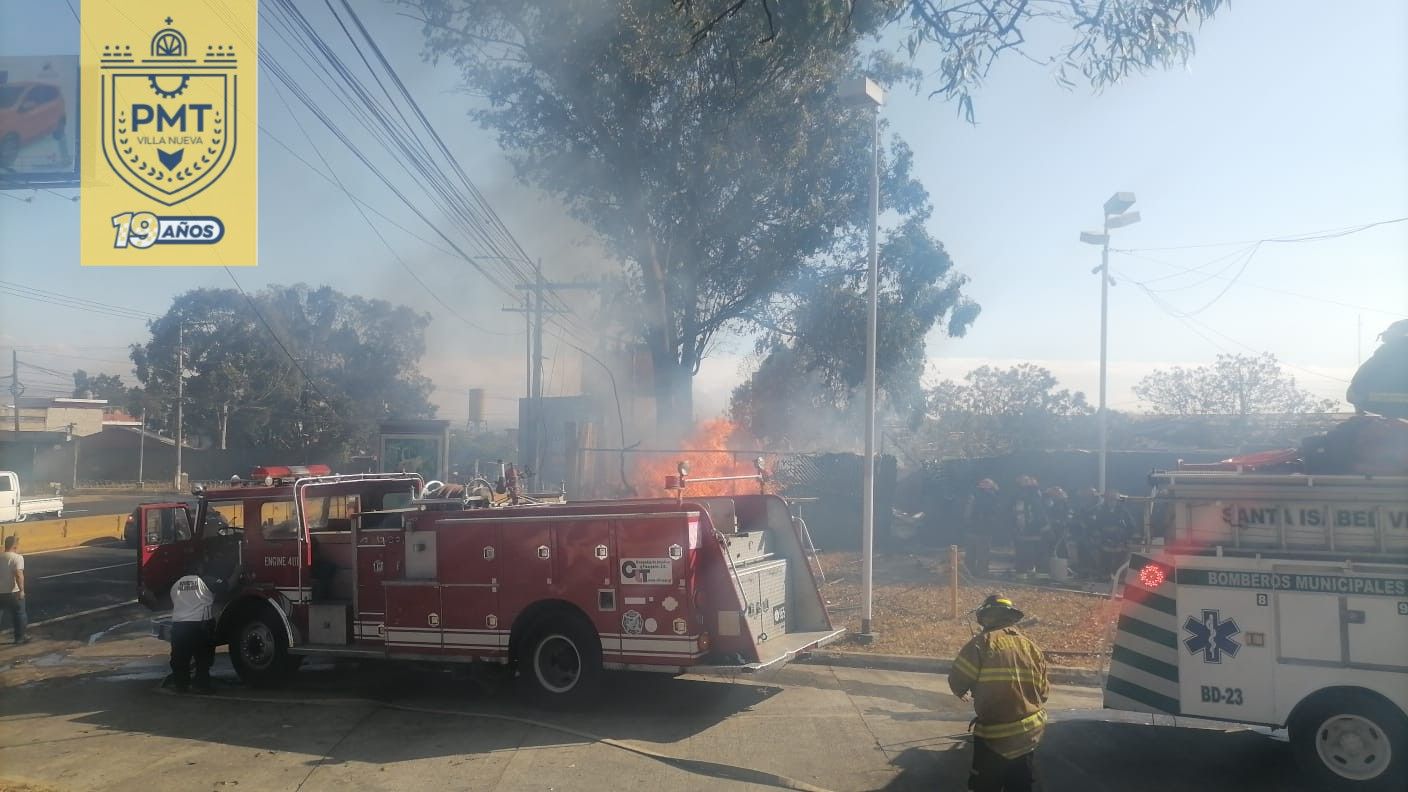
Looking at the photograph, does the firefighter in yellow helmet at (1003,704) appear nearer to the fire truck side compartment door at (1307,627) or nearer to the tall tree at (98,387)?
the fire truck side compartment door at (1307,627)

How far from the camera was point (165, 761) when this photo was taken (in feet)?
24.4

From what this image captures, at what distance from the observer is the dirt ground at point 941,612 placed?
11164 millimetres

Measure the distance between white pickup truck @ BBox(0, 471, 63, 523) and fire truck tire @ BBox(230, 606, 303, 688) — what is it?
24320mm

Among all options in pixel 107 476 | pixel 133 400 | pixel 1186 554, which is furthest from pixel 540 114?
pixel 107 476

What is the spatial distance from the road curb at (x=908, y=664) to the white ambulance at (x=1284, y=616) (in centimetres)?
304

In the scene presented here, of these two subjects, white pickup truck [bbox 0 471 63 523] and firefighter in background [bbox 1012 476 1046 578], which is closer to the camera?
firefighter in background [bbox 1012 476 1046 578]

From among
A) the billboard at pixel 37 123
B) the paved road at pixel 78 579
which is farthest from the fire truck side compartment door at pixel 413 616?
the paved road at pixel 78 579

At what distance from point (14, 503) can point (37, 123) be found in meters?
28.1

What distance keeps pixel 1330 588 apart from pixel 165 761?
8648 millimetres

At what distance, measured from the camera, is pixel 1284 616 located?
6.48 m

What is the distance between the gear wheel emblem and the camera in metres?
8.57

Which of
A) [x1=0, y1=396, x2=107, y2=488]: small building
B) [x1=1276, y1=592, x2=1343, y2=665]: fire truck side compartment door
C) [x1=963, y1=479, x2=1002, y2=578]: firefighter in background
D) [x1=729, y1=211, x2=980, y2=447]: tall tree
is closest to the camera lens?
[x1=1276, y1=592, x2=1343, y2=665]: fire truck side compartment door

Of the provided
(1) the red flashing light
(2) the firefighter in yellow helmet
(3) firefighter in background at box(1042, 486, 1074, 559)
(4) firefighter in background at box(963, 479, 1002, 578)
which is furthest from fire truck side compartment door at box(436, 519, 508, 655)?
(3) firefighter in background at box(1042, 486, 1074, 559)

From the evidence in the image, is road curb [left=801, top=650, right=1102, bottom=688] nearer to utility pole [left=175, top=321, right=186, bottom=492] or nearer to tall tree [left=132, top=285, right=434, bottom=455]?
utility pole [left=175, top=321, right=186, bottom=492]
